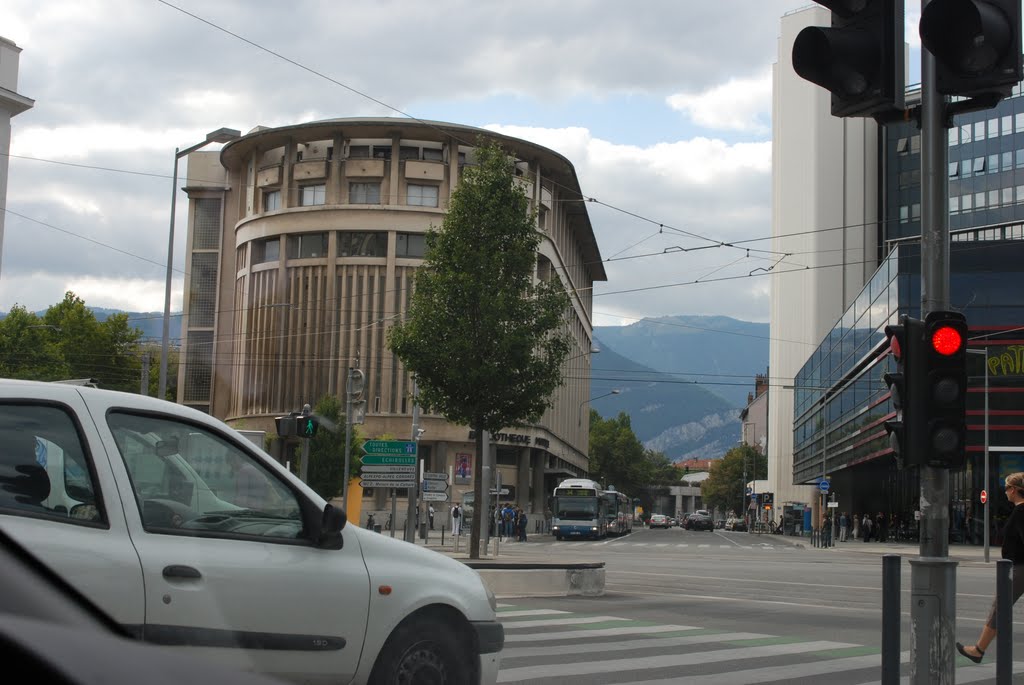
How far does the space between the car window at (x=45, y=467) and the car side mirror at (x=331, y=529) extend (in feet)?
3.47

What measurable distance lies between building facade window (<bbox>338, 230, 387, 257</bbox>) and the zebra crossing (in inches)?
2182

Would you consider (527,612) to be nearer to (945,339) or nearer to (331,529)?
(945,339)

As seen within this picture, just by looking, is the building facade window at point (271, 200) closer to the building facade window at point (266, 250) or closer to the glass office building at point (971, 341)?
the building facade window at point (266, 250)

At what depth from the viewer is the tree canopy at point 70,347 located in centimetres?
5140

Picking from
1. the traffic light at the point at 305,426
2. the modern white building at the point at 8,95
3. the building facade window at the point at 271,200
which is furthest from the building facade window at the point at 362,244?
the traffic light at the point at 305,426

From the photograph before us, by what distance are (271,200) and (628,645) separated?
63.3 meters

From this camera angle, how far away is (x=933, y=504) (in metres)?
7.43

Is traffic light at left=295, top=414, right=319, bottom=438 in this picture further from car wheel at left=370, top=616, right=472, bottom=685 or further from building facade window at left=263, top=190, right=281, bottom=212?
building facade window at left=263, top=190, right=281, bottom=212

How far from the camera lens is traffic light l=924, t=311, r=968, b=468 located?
23.7 ft

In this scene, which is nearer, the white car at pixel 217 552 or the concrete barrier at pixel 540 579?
the white car at pixel 217 552

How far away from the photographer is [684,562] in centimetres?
3312

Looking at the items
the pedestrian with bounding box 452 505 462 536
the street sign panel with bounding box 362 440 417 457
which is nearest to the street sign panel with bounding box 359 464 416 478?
the street sign panel with bounding box 362 440 417 457

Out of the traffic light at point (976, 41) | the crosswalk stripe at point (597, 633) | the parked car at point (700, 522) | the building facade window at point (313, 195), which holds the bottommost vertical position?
the parked car at point (700, 522)

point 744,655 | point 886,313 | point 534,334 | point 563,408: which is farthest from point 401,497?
point 744,655
